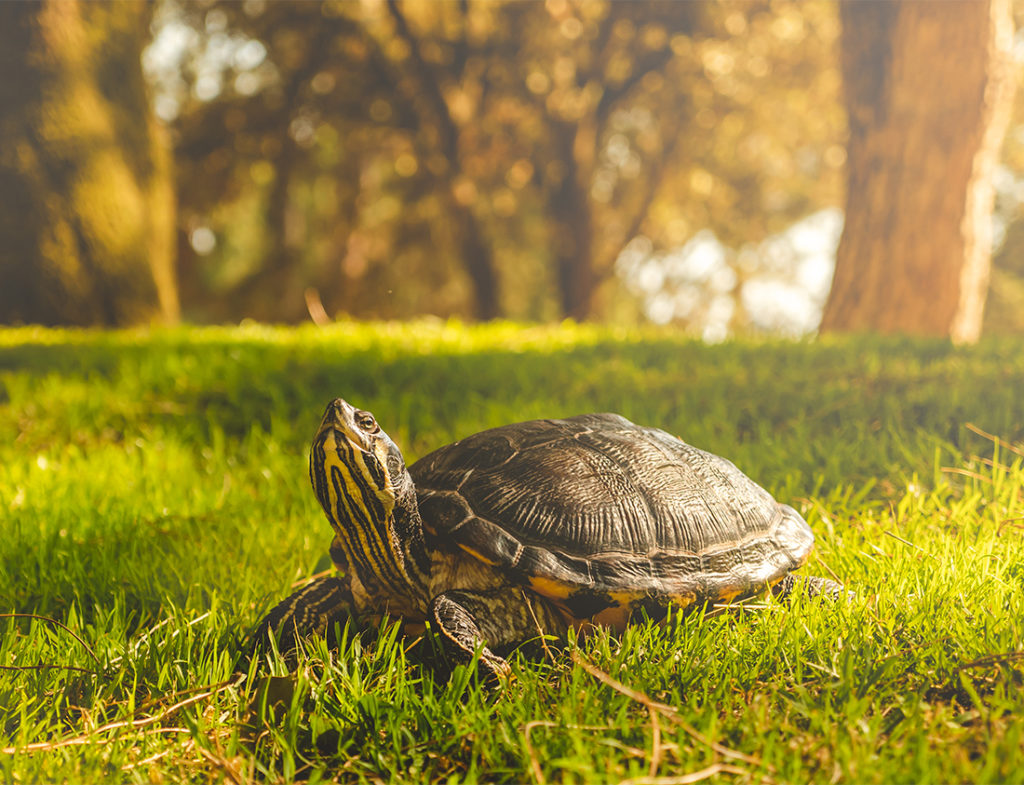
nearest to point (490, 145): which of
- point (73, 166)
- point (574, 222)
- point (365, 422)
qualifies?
point (574, 222)

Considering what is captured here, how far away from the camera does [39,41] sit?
27.8 ft

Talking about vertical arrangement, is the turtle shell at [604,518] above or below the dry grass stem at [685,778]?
above

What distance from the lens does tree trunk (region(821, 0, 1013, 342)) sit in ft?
27.4

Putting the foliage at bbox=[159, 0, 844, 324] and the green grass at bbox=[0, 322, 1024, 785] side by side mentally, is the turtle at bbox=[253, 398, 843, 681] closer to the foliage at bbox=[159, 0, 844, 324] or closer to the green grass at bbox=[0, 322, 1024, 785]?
the green grass at bbox=[0, 322, 1024, 785]

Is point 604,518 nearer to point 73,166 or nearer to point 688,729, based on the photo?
point 688,729

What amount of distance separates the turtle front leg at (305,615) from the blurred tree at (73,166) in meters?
8.02

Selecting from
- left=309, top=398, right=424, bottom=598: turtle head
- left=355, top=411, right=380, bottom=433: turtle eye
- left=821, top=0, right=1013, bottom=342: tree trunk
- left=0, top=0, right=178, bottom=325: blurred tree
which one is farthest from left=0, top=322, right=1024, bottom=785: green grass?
left=0, top=0, right=178, bottom=325: blurred tree

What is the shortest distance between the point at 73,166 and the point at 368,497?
868 cm

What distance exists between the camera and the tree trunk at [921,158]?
8359mm

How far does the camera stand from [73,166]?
8.73m

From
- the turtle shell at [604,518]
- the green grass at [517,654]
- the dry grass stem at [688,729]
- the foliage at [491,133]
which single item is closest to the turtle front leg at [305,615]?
the green grass at [517,654]

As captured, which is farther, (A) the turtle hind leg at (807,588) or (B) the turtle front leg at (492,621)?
(A) the turtle hind leg at (807,588)

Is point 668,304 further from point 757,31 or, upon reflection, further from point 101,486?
point 101,486

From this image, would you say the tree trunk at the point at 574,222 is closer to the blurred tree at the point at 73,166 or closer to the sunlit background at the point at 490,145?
the sunlit background at the point at 490,145
